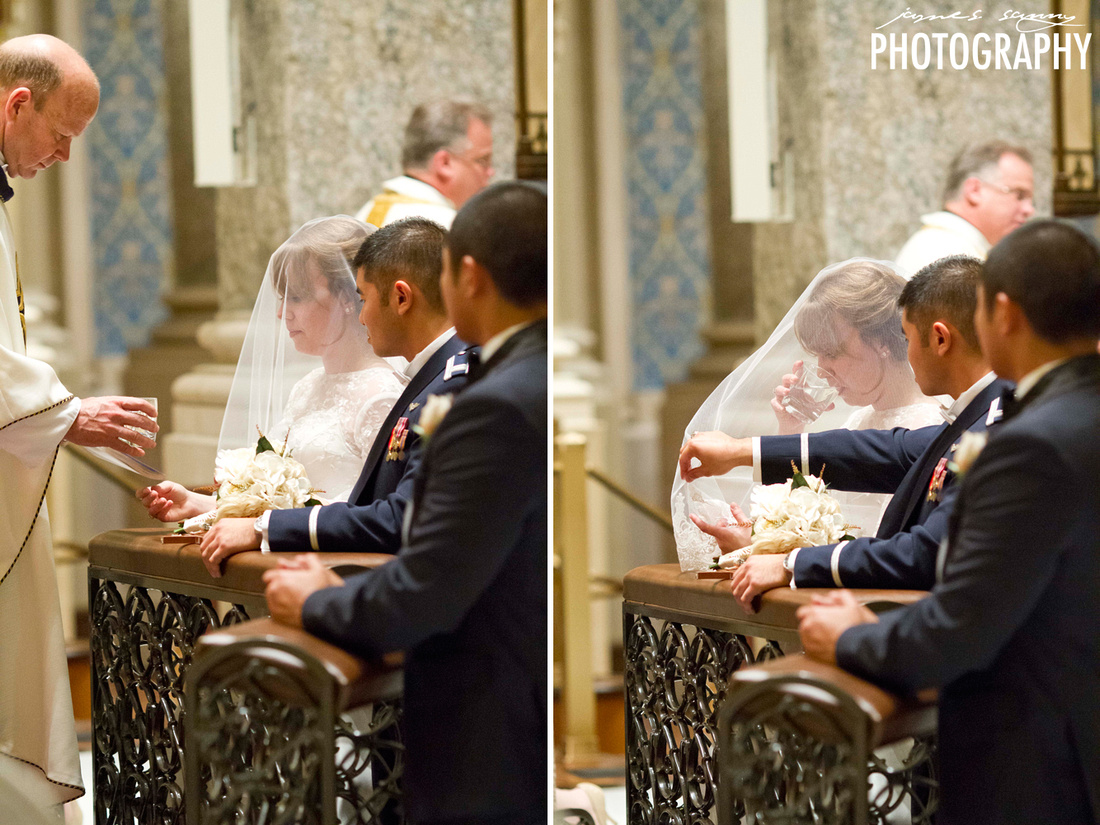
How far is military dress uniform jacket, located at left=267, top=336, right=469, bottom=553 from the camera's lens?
223cm

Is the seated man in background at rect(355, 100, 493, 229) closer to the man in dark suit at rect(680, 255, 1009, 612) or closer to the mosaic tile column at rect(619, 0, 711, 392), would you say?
the mosaic tile column at rect(619, 0, 711, 392)

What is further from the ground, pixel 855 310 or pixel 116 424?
pixel 855 310

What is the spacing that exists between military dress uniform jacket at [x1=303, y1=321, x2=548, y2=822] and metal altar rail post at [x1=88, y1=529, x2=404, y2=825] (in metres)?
0.07

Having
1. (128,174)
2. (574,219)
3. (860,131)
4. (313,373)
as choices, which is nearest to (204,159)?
(313,373)

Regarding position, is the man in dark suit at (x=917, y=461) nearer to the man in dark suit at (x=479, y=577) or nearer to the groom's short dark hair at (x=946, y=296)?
the groom's short dark hair at (x=946, y=296)

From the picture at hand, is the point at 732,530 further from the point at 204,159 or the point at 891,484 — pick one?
the point at 204,159

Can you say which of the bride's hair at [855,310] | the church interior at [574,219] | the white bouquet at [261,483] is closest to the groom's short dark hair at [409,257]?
the church interior at [574,219]

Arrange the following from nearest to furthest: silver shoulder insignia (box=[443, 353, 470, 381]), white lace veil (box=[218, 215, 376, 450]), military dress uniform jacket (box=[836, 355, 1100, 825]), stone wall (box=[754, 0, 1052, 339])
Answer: military dress uniform jacket (box=[836, 355, 1100, 825])
silver shoulder insignia (box=[443, 353, 470, 381])
stone wall (box=[754, 0, 1052, 339])
white lace veil (box=[218, 215, 376, 450])

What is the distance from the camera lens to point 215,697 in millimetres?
2172

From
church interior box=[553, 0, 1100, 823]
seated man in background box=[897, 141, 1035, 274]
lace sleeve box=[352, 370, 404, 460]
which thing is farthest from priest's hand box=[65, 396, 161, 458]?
seated man in background box=[897, 141, 1035, 274]

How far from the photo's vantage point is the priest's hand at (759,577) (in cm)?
224

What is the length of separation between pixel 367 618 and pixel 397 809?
15.5 inches

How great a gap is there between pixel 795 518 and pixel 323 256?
1018mm

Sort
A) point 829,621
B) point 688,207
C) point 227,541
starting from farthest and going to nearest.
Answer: point 688,207 → point 227,541 → point 829,621
